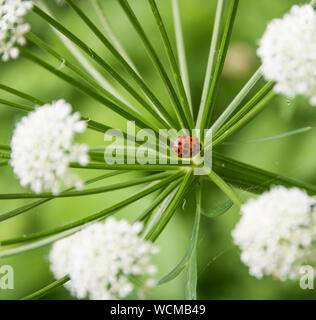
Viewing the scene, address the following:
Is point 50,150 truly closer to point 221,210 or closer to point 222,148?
point 221,210

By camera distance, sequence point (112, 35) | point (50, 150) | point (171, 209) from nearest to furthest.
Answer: point (50, 150)
point (171, 209)
point (112, 35)

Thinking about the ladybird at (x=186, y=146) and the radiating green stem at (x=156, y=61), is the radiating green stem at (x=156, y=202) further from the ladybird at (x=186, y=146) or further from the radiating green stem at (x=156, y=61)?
the radiating green stem at (x=156, y=61)

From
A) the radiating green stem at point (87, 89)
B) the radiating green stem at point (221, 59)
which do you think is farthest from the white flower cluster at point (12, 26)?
the radiating green stem at point (221, 59)

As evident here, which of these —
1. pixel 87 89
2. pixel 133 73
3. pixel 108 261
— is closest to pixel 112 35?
pixel 133 73

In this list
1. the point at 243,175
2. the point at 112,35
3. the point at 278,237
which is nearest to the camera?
the point at 278,237

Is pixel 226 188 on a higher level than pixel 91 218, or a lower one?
higher

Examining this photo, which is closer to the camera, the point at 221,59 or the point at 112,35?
the point at 221,59
